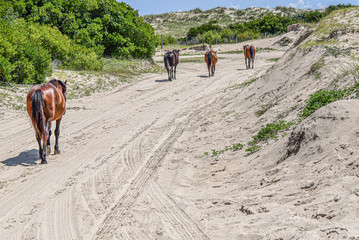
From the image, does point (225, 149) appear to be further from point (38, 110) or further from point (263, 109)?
point (38, 110)

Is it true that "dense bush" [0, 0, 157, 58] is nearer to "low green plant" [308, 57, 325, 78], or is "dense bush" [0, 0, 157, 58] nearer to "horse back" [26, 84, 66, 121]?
"horse back" [26, 84, 66, 121]

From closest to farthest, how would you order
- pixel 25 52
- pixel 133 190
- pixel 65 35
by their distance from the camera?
pixel 133 190 → pixel 25 52 → pixel 65 35

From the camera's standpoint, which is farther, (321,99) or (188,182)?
(321,99)

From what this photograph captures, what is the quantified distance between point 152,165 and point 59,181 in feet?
6.30

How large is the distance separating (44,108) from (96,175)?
2.09 meters

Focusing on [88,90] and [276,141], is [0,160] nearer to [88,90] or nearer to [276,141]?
[276,141]

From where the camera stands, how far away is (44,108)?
25.1 ft

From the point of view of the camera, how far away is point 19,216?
528 cm

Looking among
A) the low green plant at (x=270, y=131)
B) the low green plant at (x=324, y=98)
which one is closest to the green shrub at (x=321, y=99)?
the low green plant at (x=324, y=98)

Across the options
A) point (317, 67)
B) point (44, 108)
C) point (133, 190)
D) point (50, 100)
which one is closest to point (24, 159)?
point (44, 108)

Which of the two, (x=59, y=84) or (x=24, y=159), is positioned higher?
(x=59, y=84)

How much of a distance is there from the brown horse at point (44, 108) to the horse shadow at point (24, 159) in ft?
1.21

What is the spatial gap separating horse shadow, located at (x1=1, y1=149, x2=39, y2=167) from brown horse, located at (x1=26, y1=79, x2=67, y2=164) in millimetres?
368

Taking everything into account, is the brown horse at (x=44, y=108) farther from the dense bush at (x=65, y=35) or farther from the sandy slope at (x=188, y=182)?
the dense bush at (x=65, y=35)
